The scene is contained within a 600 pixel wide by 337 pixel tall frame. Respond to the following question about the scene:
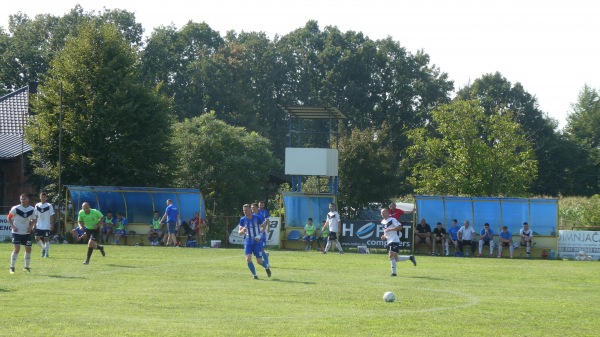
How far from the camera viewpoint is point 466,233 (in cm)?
3775

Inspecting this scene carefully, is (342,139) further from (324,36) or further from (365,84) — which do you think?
(324,36)

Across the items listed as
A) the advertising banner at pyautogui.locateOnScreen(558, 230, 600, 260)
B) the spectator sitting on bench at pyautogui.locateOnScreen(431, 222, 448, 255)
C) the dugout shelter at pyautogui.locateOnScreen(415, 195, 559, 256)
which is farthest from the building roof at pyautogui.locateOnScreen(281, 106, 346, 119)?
the advertising banner at pyautogui.locateOnScreen(558, 230, 600, 260)

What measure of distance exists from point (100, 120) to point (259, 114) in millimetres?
44003

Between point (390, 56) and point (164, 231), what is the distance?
5275 centimetres

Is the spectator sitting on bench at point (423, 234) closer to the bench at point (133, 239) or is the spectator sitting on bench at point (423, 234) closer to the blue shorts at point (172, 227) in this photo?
the blue shorts at point (172, 227)

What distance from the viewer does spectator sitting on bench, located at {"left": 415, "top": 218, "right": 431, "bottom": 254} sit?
Result: 38.3m

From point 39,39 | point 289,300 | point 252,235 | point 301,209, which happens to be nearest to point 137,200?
point 301,209

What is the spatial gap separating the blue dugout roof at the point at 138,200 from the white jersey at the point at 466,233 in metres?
12.0

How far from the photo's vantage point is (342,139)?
5638 cm

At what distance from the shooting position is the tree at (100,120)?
4731 centimetres

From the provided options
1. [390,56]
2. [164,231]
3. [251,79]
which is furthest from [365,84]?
[164,231]

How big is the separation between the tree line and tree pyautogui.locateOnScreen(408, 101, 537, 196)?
0.29ft

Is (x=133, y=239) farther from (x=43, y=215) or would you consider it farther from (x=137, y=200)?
(x=43, y=215)

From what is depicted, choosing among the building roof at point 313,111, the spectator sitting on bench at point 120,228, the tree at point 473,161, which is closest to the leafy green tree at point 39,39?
the tree at point 473,161
